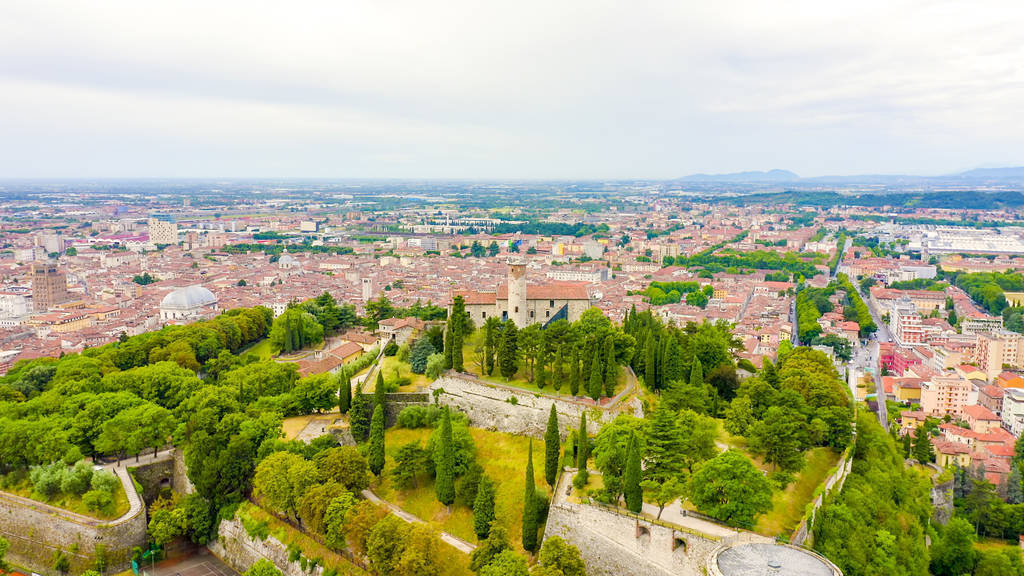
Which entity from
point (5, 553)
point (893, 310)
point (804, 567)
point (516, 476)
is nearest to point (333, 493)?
point (516, 476)

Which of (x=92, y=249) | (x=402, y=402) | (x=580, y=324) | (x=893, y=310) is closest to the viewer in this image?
(x=402, y=402)

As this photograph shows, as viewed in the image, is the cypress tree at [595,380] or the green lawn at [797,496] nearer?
the green lawn at [797,496]

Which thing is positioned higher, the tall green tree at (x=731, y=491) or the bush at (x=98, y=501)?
the tall green tree at (x=731, y=491)

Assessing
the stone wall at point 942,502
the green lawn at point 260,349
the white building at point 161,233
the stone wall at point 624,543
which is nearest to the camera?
the stone wall at point 624,543

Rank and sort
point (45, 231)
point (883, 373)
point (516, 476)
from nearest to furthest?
1. point (516, 476)
2. point (883, 373)
3. point (45, 231)

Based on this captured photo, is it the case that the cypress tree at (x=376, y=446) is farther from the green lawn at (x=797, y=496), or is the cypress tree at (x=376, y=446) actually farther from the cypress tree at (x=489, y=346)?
the green lawn at (x=797, y=496)

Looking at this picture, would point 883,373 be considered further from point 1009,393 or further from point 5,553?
point 5,553

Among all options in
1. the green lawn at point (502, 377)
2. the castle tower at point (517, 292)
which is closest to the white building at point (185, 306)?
the green lawn at point (502, 377)

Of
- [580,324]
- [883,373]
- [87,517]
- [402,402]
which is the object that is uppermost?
[580,324]
